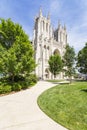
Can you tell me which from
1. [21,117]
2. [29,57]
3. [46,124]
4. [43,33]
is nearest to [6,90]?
[29,57]

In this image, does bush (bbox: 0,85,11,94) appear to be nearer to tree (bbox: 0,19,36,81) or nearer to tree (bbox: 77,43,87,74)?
tree (bbox: 0,19,36,81)

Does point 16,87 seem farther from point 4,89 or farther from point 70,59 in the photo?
point 70,59

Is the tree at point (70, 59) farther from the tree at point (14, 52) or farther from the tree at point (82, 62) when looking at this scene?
the tree at point (82, 62)

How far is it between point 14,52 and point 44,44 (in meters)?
52.0

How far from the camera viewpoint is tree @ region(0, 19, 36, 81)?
1426 centimetres

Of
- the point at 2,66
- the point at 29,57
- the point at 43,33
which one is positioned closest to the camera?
the point at 2,66

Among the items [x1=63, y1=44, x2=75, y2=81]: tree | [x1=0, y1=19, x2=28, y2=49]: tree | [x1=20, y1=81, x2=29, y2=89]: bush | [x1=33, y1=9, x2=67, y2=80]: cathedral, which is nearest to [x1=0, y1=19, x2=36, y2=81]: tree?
[x1=0, y1=19, x2=28, y2=49]: tree


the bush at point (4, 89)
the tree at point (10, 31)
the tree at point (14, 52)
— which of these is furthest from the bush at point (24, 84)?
the tree at point (10, 31)

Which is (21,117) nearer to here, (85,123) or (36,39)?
(85,123)

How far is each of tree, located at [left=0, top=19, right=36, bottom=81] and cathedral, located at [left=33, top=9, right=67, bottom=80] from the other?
40.7 m

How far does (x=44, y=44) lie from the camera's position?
66.1 meters

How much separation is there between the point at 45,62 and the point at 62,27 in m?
30.5

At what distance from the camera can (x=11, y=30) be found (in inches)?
676

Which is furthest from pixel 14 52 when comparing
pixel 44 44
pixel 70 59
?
pixel 44 44
